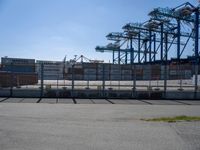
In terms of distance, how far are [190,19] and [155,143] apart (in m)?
68.4

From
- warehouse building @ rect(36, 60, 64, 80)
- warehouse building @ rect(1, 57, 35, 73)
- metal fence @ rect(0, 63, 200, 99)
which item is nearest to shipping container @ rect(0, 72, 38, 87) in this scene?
metal fence @ rect(0, 63, 200, 99)

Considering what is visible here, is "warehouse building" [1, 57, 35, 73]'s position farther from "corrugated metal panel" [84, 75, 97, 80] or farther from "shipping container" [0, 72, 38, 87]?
"corrugated metal panel" [84, 75, 97, 80]

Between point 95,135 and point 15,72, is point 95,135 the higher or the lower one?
the lower one

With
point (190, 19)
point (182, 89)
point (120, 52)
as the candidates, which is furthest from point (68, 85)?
point (120, 52)

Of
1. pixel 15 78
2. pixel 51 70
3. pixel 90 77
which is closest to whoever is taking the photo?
pixel 51 70

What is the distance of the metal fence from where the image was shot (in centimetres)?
2584

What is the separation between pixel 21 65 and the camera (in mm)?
26859

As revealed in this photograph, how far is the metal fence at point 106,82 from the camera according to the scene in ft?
84.8

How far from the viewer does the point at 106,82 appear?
26969 mm

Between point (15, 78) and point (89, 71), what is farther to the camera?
point (89, 71)

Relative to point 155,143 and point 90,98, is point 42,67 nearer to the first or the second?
point 90,98

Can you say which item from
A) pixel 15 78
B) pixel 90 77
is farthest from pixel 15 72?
pixel 90 77

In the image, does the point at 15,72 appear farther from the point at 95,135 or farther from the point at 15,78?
the point at 95,135

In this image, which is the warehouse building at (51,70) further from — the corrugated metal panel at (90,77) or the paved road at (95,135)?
the paved road at (95,135)
